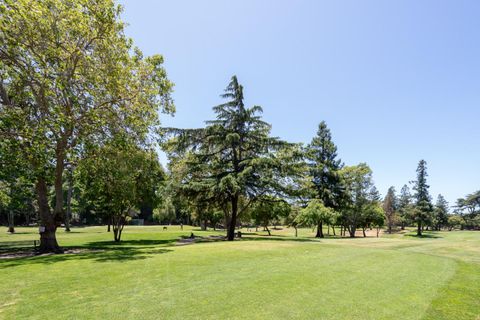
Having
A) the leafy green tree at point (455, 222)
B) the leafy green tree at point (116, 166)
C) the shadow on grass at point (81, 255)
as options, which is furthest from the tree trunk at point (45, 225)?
the leafy green tree at point (455, 222)

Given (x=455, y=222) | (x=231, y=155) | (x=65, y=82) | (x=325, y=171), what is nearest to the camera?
(x=65, y=82)

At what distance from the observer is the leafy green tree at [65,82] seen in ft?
44.4

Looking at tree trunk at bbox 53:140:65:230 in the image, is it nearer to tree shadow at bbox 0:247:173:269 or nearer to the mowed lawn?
tree shadow at bbox 0:247:173:269

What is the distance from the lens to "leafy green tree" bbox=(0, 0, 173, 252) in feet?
44.4

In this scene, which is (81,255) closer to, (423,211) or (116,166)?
(116,166)

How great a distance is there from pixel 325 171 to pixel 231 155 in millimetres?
20489

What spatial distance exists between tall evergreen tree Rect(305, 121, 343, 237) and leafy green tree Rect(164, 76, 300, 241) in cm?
1515

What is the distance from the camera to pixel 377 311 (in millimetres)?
6465

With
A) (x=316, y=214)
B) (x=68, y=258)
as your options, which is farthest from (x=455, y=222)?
(x=68, y=258)

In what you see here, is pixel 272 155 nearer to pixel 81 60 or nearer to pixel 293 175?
pixel 293 175

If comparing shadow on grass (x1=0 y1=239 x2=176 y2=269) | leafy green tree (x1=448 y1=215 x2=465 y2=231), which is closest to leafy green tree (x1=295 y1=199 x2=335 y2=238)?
shadow on grass (x1=0 y1=239 x2=176 y2=269)

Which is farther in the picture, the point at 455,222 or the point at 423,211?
the point at 455,222

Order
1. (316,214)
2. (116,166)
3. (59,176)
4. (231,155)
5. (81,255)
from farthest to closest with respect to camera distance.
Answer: (316,214) < (231,155) < (116,166) < (59,176) < (81,255)

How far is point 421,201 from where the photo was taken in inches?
→ 2408
